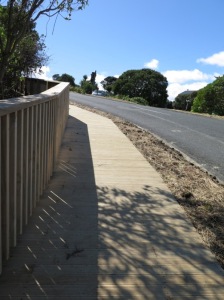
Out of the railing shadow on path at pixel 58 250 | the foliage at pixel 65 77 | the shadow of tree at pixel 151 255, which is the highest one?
the shadow of tree at pixel 151 255

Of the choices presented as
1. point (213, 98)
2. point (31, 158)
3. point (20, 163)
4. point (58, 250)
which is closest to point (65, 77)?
point (213, 98)

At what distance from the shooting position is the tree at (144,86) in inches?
2685

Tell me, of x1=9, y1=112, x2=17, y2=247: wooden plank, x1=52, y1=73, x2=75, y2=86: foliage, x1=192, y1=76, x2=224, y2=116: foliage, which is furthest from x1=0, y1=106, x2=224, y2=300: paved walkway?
x1=52, y1=73, x2=75, y2=86: foliage

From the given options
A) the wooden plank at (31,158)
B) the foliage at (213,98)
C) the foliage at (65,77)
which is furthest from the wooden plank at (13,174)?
the foliage at (65,77)

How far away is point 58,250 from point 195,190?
8.80 ft

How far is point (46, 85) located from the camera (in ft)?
40.8

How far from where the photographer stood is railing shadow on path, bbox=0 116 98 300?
282 cm

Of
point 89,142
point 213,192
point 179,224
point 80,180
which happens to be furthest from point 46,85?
point 179,224

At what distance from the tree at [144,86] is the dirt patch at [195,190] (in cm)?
6011

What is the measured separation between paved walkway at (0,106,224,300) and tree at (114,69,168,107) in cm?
6319

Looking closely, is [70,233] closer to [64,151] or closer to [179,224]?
[179,224]

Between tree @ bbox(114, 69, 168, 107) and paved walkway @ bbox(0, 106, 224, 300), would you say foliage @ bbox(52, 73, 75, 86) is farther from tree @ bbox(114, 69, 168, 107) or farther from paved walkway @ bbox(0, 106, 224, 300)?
paved walkway @ bbox(0, 106, 224, 300)

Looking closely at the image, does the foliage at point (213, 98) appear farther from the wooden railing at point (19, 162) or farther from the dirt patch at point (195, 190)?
the wooden railing at point (19, 162)

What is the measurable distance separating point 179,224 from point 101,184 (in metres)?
1.60
